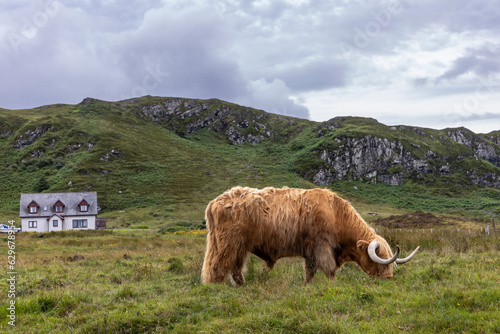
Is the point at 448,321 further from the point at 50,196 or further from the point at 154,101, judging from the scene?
the point at 154,101

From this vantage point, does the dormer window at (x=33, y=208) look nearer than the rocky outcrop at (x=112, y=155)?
Yes

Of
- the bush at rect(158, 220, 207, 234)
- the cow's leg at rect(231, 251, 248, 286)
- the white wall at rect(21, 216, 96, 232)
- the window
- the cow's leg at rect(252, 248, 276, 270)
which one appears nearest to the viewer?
the cow's leg at rect(231, 251, 248, 286)

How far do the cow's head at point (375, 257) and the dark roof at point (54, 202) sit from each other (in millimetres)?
57856

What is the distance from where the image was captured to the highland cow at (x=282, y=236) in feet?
26.6

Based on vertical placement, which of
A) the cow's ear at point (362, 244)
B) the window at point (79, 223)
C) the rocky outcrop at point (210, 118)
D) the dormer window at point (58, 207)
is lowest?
the window at point (79, 223)

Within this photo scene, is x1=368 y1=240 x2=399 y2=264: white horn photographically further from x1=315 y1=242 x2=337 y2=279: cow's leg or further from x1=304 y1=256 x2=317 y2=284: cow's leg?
x1=304 y1=256 x2=317 y2=284: cow's leg

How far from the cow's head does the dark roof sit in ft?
190

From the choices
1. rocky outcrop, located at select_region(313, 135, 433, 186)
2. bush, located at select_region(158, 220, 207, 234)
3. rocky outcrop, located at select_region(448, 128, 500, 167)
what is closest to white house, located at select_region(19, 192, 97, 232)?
bush, located at select_region(158, 220, 207, 234)

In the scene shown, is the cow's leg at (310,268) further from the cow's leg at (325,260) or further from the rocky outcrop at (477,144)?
the rocky outcrop at (477,144)

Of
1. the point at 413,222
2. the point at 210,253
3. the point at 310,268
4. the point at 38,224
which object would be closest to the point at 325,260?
the point at 310,268

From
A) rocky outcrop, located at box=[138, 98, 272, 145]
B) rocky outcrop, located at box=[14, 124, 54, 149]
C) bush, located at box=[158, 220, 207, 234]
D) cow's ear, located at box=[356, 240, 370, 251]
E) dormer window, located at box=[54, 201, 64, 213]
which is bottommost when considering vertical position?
bush, located at box=[158, 220, 207, 234]

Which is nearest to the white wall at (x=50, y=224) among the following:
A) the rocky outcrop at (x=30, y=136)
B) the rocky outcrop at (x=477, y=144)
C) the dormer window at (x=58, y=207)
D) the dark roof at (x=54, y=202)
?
the dark roof at (x=54, y=202)

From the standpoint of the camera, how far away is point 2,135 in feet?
385

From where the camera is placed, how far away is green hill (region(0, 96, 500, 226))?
82.3 metres
